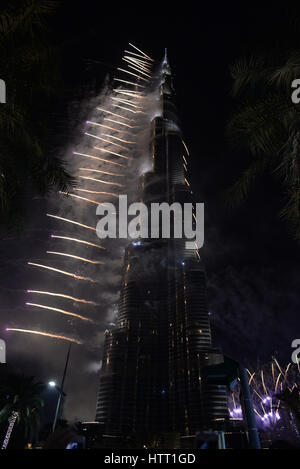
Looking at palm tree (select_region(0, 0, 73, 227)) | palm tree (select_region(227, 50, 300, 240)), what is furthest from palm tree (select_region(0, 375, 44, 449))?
palm tree (select_region(227, 50, 300, 240))

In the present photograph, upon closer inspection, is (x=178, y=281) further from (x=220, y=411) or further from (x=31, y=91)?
(x=31, y=91)

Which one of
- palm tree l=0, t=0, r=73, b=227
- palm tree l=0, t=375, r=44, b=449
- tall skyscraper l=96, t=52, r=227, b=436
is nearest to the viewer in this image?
palm tree l=0, t=0, r=73, b=227

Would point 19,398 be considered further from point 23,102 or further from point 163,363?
point 163,363

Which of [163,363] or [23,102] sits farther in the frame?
[163,363]

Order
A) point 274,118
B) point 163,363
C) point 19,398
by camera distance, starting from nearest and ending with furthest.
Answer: point 274,118 → point 19,398 → point 163,363

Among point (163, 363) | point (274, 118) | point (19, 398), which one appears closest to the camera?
point (274, 118)

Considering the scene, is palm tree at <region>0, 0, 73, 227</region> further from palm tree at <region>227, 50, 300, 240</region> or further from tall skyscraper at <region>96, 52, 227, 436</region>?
tall skyscraper at <region>96, 52, 227, 436</region>

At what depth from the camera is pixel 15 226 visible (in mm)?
10195

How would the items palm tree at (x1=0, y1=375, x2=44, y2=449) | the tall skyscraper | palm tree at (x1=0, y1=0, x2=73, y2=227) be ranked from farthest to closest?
1. the tall skyscraper
2. palm tree at (x1=0, y1=375, x2=44, y2=449)
3. palm tree at (x1=0, y1=0, x2=73, y2=227)

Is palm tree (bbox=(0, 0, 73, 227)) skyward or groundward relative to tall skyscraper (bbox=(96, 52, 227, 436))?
groundward

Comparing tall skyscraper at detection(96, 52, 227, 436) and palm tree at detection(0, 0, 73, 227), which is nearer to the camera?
palm tree at detection(0, 0, 73, 227)

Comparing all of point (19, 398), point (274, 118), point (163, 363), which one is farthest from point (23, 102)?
point (163, 363)

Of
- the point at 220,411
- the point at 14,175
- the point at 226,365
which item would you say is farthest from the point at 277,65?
the point at 220,411
